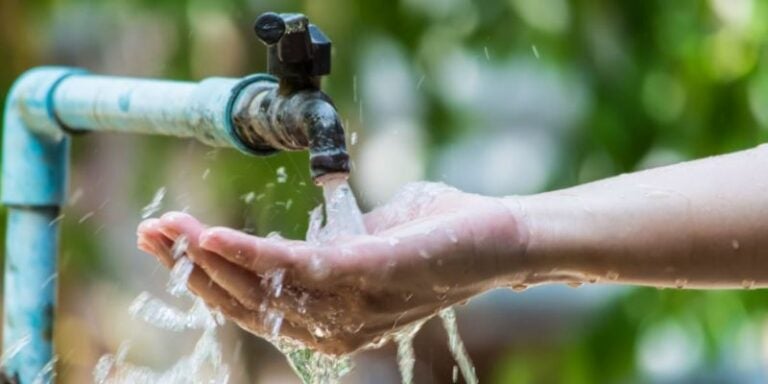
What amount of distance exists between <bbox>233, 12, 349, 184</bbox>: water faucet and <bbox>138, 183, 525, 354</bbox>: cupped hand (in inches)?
2.7

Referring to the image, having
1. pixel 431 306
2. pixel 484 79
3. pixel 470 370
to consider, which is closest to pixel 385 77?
pixel 484 79

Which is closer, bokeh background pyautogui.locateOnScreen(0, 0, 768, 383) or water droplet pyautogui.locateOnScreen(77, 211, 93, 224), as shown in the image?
bokeh background pyautogui.locateOnScreen(0, 0, 768, 383)

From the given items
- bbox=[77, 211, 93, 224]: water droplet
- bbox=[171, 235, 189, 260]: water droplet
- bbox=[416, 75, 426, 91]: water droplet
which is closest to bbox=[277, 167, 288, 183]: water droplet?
bbox=[416, 75, 426, 91]: water droplet

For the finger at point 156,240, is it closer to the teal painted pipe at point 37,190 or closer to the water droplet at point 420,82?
the teal painted pipe at point 37,190

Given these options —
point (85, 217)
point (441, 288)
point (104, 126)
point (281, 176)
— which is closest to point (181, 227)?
point (441, 288)

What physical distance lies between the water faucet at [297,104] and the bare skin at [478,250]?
2.8 inches

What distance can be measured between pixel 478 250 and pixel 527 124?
4.81 ft

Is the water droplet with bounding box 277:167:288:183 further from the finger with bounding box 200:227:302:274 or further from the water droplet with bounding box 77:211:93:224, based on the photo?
the finger with bounding box 200:227:302:274

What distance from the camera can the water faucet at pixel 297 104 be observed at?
108cm

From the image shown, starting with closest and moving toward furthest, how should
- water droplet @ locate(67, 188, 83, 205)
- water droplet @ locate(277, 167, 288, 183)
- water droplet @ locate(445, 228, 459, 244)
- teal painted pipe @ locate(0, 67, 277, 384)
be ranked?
water droplet @ locate(445, 228, 459, 244), teal painted pipe @ locate(0, 67, 277, 384), water droplet @ locate(277, 167, 288, 183), water droplet @ locate(67, 188, 83, 205)

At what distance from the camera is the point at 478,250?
1146 millimetres

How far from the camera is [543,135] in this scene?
8.50ft

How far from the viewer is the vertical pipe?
1438mm

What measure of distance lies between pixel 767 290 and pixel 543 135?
49 cm
